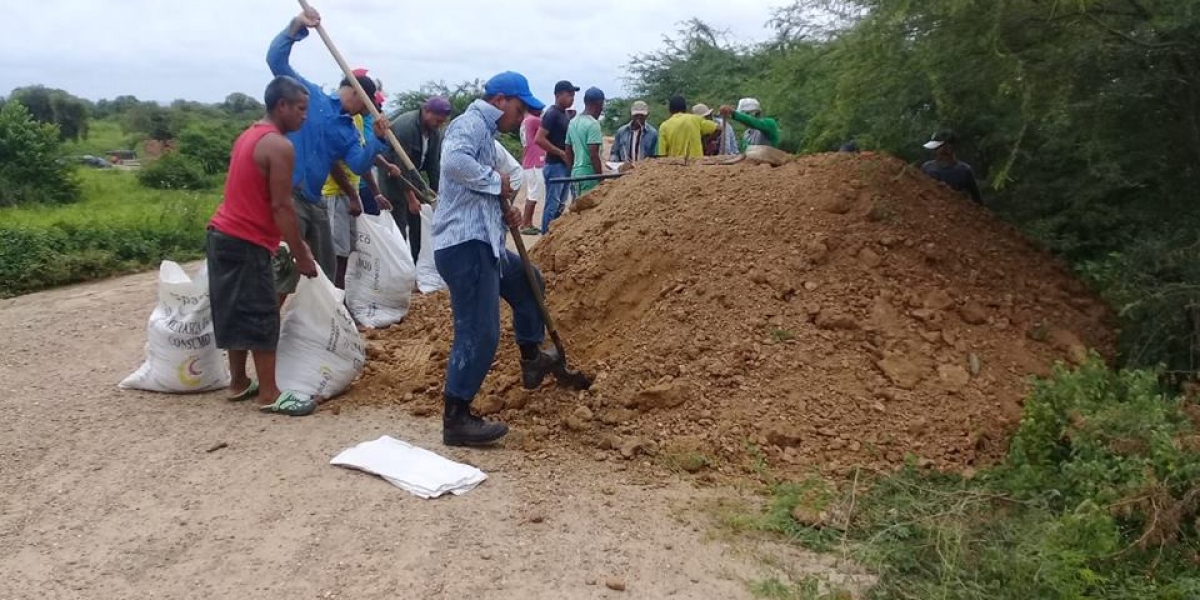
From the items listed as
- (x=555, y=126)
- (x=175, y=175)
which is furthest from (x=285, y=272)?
(x=175, y=175)

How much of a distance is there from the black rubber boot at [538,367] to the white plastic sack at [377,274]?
1857mm

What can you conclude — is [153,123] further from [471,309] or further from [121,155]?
[471,309]

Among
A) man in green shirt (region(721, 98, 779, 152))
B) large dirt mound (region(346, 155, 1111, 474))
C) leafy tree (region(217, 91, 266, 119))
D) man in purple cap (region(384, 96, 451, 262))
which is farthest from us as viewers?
leafy tree (region(217, 91, 266, 119))

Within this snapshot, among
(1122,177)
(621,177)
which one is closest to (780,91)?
(621,177)

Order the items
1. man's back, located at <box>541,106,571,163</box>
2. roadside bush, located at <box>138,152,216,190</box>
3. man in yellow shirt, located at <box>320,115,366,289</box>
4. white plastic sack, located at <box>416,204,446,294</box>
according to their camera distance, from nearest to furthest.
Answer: man in yellow shirt, located at <box>320,115,366,289</box> → white plastic sack, located at <box>416,204,446,294</box> → man's back, located at <box>541,106,571,163</box> → roadside bush, located at <box>138,152,216,190</box>

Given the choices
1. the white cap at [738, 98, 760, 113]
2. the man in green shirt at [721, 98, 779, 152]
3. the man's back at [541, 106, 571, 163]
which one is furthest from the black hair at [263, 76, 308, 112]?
the white cap at [738, 98, 760, 113]

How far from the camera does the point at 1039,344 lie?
489cm

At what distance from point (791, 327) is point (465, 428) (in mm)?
1626

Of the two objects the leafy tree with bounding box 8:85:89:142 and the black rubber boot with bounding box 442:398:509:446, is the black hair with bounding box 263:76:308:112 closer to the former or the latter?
the black rubber boot with bounding box 442:398:509:446

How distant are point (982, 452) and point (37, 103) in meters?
30.3

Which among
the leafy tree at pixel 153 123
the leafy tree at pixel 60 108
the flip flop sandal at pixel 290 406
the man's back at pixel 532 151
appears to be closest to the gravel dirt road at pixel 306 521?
the flip flop sandal at pixel 290 406

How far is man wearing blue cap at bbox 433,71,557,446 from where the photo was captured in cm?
421

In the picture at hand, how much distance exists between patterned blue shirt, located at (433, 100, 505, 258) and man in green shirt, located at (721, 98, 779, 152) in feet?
14.8

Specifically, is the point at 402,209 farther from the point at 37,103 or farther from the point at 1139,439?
the point at 37,103
